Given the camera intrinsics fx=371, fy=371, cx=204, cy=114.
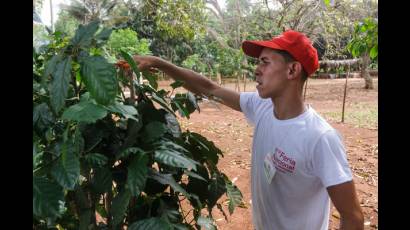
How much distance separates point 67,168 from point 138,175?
17cm

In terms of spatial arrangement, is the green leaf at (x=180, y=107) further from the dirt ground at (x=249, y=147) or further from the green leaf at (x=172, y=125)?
the dirt ground at (x=249, y=147)

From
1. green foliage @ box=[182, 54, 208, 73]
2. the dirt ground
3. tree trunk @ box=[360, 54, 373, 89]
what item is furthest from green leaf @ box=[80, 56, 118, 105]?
green foliage @ box=[182, 54, 208, 73]

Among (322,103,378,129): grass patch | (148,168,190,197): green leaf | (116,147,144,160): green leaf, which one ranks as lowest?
(322,103,378,129): grass patch

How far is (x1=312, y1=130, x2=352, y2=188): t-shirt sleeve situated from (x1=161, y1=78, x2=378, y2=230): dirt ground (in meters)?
0.45

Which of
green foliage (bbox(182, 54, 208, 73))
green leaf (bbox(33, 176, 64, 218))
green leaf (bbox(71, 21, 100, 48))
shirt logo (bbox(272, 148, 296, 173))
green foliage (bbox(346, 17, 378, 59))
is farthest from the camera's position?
green foliage (bbox(182, 54, 208, 73))

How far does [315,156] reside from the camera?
4.97 feet

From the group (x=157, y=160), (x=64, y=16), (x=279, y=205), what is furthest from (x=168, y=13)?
(x=64, y=16)

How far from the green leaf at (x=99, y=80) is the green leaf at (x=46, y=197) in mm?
207

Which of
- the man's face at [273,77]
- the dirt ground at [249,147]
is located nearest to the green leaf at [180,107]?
the dirt ground at [249,147]

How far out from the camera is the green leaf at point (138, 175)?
2.93 ft

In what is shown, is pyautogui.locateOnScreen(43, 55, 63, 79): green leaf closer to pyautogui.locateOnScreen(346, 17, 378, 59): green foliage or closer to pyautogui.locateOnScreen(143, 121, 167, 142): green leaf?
pyautogui.locateOnScreen(143, 121, 167, 142): green leaf

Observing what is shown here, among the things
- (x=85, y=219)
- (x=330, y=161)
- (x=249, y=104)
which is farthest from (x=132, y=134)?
(x=249, y=104)

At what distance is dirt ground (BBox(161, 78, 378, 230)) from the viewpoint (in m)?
3.56

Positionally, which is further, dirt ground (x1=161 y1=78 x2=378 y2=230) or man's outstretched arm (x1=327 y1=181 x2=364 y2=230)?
dirt ground (x1=161 y1=78 x2=378 y2=230)
